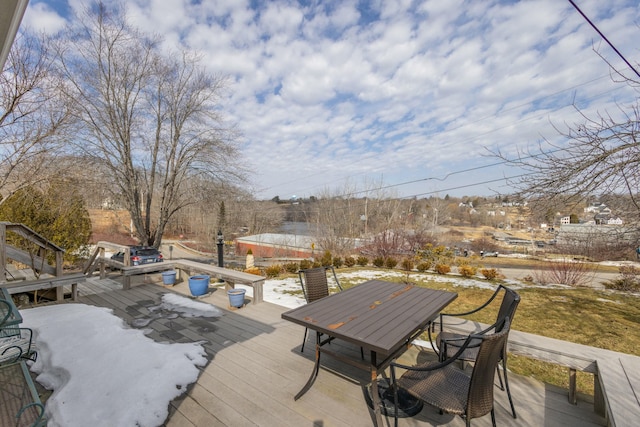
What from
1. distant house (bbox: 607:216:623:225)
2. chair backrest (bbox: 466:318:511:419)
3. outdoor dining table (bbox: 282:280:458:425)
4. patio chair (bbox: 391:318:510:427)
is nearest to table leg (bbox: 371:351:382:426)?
outdoor dining table (bbox: 282:280:458:425)

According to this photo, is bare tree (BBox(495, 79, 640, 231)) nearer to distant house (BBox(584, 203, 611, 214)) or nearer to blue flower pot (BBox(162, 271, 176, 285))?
distant house (BBox(584, 203, 611, 214))

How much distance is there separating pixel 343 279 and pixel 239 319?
4.52 meters

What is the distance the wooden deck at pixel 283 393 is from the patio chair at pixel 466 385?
0.40 m

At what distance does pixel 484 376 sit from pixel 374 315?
940mm

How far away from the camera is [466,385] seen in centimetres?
195

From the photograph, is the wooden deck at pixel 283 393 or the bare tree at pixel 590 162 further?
the bare tree at pixel 590 162

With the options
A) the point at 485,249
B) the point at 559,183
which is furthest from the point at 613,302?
the point at 485,249

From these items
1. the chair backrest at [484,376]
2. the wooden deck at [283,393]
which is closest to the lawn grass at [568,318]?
the wooden deck at [283,393]

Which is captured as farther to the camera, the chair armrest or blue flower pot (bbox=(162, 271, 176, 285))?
blue flower pot (bbox=(162, 271, 176, 285))

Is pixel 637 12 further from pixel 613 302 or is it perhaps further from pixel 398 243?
pixel 398 243

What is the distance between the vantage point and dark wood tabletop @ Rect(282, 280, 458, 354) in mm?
1990

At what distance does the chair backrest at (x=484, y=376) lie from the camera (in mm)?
1595

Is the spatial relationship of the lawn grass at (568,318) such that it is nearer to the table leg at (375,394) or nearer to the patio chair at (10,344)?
the table leg at (375,394)

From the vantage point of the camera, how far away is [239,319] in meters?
4.17
